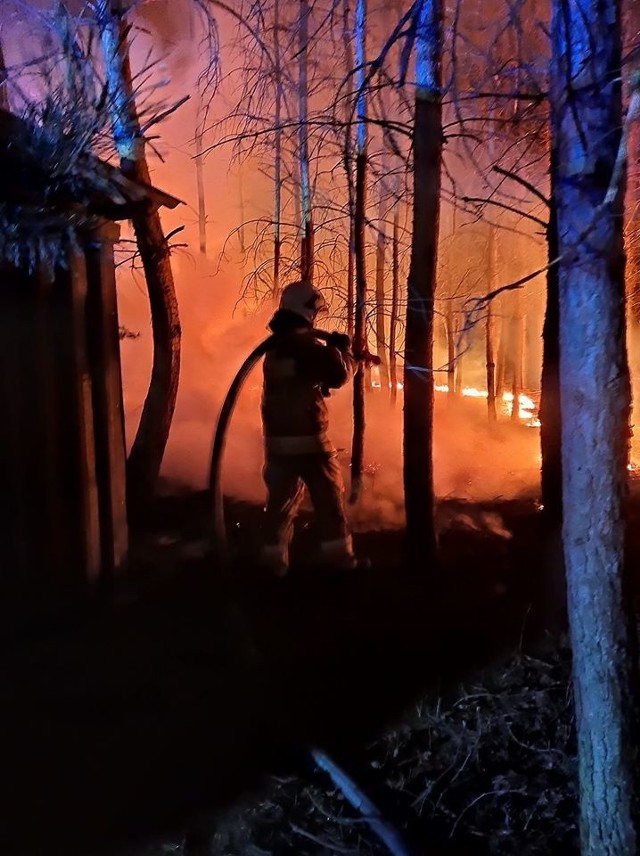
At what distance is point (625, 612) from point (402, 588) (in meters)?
3.16

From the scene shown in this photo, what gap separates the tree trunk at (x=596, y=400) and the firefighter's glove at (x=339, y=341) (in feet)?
7.83

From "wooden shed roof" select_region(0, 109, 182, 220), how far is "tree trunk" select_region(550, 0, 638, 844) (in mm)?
3208

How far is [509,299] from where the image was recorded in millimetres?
15180

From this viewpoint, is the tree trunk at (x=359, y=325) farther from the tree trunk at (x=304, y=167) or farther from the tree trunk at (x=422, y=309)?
the tree trunk at (x=422, y=309)

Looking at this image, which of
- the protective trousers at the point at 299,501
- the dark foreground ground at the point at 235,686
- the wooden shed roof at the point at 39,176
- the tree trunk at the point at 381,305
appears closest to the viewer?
the dark foreground ground at the point at 235,686

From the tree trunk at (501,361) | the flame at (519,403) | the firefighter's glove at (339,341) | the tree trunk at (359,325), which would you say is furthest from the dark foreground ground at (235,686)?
the tree trunk at (501,361)

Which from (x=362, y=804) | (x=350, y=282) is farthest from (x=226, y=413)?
(x=350, y=282)

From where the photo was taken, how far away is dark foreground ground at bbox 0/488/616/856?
364 centimetres

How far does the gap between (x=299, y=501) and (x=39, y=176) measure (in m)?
3.13

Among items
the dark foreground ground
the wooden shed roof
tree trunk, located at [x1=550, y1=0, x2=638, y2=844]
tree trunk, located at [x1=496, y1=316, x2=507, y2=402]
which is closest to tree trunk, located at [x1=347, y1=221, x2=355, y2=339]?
the dark foreground ground

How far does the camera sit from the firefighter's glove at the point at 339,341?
207 inches

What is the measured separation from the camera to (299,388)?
5.36m

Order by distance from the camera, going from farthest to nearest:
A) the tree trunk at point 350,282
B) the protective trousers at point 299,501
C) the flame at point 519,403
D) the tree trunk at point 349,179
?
the flame at point 519,403 → the tree trunk at point 350,282 → the tree trunk at point 349,179 → the protective trousers at point 299,501

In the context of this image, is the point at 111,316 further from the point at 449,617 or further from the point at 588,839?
the point at 588,839
